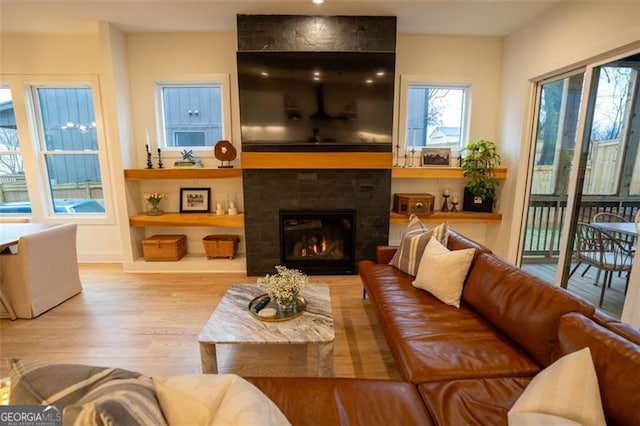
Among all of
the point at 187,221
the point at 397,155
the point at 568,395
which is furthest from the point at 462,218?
the point at 187,221

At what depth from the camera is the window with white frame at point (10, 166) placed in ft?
12.8

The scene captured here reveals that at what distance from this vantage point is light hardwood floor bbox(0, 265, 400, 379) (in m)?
2.08

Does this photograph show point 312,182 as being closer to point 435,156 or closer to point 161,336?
point 435,156

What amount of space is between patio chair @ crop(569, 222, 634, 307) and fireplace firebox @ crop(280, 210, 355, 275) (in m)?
2.16

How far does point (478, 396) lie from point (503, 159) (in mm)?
3382

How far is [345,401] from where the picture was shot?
1.21 m

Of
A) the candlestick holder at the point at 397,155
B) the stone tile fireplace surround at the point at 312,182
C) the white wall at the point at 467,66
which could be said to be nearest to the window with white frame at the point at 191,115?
the stone tile fireplace surround at the point at 312,182

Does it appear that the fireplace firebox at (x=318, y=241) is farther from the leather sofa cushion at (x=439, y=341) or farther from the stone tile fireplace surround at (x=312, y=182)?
the leather sofa cushion at (x=439, y=341)

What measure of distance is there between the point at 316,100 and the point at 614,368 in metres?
3.11

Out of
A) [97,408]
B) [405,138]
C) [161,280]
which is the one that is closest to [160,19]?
[161,280]

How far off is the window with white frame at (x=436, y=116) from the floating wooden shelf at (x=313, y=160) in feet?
2.96

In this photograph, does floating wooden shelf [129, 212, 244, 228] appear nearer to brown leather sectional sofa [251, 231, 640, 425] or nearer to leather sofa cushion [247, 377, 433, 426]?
brown leather sectional sofa [251, 231, 640, 425]

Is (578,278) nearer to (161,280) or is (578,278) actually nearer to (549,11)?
(549,11)

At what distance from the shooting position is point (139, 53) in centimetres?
373
